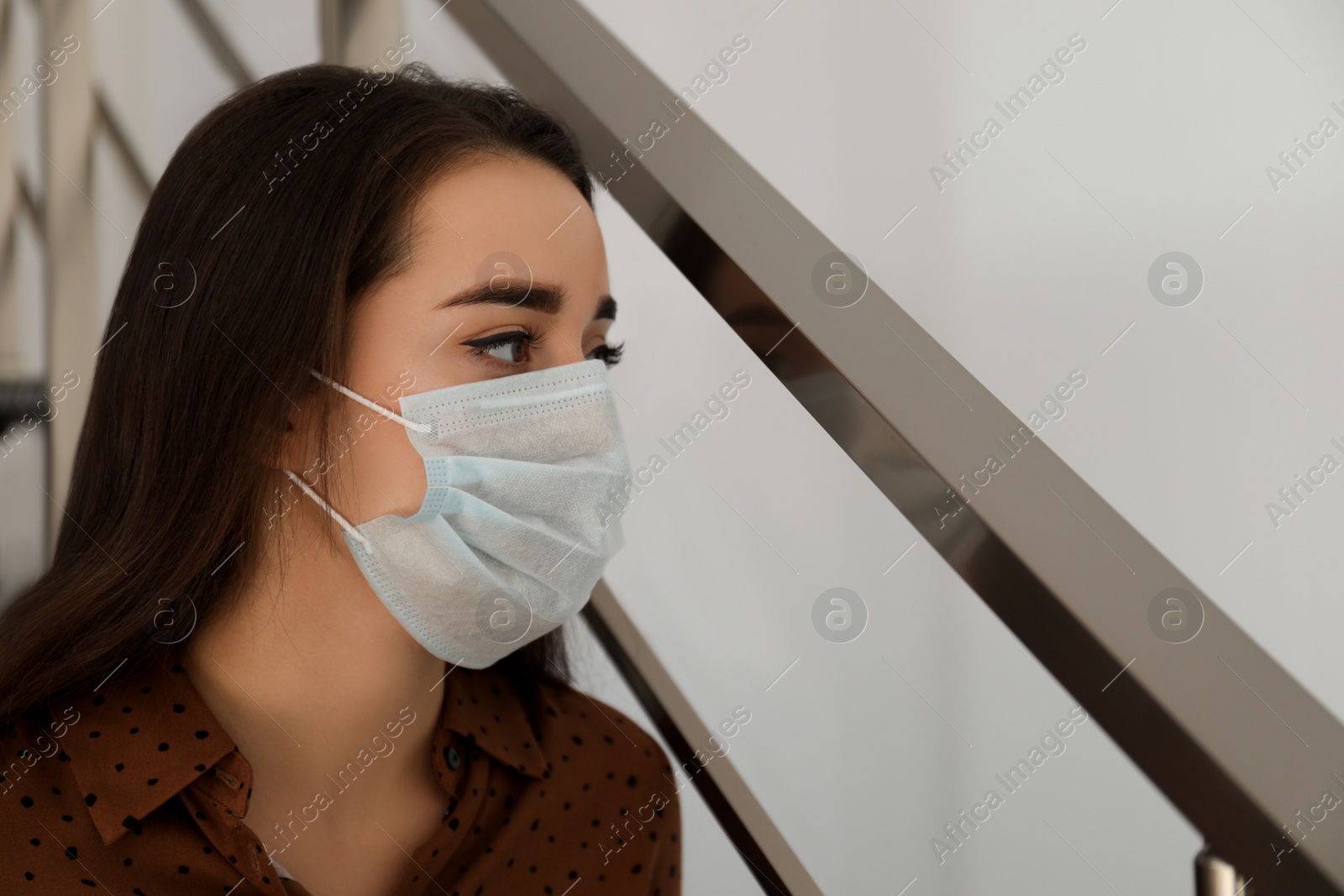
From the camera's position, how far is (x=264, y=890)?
78 cm

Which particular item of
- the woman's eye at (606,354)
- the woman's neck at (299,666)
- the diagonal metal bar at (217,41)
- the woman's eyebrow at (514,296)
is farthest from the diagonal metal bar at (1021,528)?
the diagonal metal bar at (217,41)

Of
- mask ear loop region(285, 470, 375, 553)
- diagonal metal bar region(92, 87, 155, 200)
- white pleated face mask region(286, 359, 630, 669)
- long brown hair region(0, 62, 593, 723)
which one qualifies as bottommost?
white pleated face mask region(286, 359, 630, 669)

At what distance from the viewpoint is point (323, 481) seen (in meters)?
0.88

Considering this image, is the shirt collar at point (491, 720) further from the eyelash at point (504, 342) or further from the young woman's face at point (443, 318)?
the eyelash at point (504, 342)

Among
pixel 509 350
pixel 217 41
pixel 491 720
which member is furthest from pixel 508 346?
pixel 217 41

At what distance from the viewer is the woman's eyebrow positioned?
2.85ft

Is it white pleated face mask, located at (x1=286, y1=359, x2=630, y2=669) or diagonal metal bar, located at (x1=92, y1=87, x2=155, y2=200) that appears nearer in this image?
white pleated face mask, located at (x1=286, y1=359, x2=630, y2=669)

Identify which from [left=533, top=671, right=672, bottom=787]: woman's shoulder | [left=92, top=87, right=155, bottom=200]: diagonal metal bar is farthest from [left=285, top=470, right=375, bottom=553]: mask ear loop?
[left=92, top=87, right=155, bottom=200]: diagonal metal bar

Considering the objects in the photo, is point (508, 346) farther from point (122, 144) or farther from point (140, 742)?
point (122, 144)

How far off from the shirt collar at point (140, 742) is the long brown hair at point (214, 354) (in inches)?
1.1

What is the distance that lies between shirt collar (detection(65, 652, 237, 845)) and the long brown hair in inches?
1.1

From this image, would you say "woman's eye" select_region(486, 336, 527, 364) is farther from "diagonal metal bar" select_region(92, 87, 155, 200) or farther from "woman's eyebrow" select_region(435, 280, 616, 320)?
"diagonal metal bar" select_region(92, 87, 155, 200)

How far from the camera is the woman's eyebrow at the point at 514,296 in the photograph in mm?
868

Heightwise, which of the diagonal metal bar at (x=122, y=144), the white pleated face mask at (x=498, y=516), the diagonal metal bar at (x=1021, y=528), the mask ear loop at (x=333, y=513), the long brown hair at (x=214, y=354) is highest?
the diagonal metal bar at (x=122, y=144)
